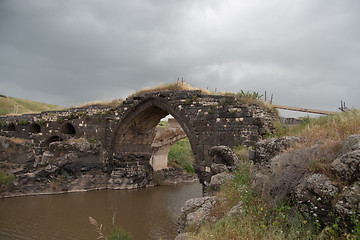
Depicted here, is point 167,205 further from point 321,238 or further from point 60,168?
point 321,238

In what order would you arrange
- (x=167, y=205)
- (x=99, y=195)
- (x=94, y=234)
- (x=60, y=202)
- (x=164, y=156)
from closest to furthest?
1. (x=94, y=234)
2. (x=60, y=202)
3. (x=167, y=205)
4. (x=99, y=195)
5. (x=164, y=156)

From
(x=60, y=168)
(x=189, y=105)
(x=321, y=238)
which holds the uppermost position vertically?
(x=189, y=105)

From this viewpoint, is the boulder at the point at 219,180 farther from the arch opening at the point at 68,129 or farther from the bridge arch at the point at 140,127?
the arch opening at the point at 68,129

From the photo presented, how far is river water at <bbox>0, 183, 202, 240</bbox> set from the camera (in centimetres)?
816

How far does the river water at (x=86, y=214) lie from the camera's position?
8164mm

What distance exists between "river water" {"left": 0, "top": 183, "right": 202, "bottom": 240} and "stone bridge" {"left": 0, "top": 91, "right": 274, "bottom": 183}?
2.56 metres

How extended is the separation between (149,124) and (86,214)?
6836 millimetres

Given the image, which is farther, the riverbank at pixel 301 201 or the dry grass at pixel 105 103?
the dry grass at pixel 105 103

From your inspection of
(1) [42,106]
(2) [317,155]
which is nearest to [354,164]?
(2) [317,155]

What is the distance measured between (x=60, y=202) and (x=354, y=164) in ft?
39.6

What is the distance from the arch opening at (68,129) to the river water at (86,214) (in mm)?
5037

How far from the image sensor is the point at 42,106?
39875 mm

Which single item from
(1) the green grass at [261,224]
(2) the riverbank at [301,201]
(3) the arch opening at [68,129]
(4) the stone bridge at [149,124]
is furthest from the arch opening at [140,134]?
(1) the green grass at [261,224]

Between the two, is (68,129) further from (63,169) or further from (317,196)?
(317,196)
